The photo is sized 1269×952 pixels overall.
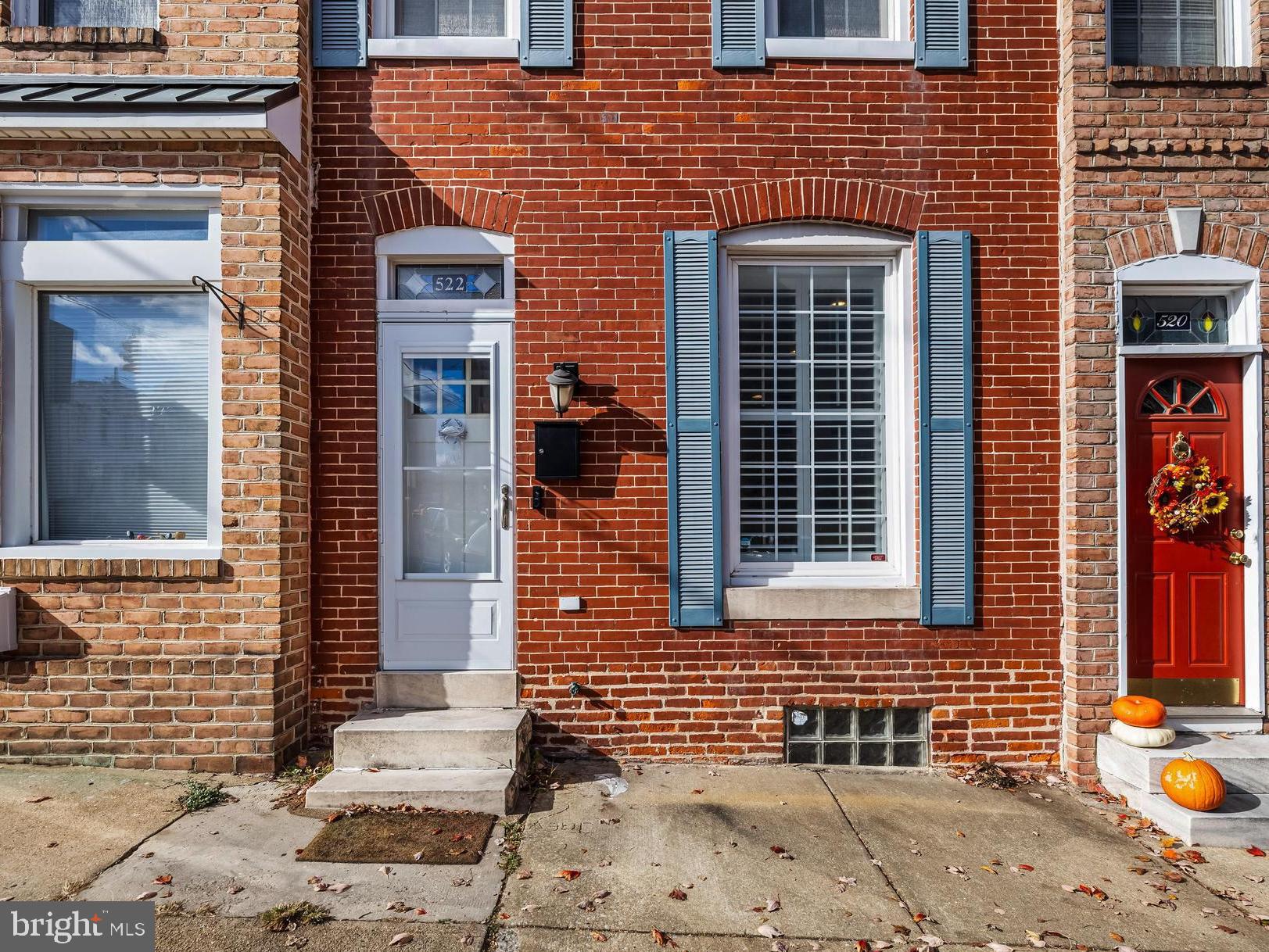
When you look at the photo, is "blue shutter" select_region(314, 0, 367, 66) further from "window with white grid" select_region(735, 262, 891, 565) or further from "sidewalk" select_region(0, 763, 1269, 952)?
"sidewalk" select_region(0, 763, 1269, 952)

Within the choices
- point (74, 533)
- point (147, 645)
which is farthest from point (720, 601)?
point (74, 533)

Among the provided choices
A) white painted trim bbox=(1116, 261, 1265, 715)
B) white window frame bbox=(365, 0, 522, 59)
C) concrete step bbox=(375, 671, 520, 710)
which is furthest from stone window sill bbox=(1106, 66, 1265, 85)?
concrete step bbox=(375, 671, 520, 710)

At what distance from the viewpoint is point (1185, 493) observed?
479 cm

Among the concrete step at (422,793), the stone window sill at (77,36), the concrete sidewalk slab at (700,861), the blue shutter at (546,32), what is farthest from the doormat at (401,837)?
the stone window sill at (77,36)

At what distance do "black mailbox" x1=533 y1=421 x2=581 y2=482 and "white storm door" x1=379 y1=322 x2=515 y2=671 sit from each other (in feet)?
0.82

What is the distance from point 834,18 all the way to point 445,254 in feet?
10.1

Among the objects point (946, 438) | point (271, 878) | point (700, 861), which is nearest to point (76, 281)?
point (271, 878)

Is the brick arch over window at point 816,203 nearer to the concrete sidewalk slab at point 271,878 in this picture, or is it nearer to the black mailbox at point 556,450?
the black mailbox at point 556,450

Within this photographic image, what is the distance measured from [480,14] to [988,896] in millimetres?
5898

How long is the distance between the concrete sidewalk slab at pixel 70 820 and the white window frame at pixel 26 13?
15.0 ft

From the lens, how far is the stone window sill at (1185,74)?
4730 millimetres

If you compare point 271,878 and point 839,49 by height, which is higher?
point 839,49

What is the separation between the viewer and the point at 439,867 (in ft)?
11.6

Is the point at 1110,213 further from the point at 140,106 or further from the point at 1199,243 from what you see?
the point at 140,106
